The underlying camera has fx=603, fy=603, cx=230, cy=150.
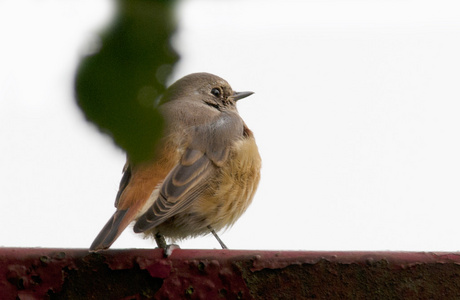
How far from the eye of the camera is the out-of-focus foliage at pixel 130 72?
1.70ft

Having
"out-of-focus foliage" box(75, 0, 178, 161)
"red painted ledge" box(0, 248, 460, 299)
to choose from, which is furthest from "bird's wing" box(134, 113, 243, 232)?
"out-of-focus foliage" box(75, 0, 178, 161)

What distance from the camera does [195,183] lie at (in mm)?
3920

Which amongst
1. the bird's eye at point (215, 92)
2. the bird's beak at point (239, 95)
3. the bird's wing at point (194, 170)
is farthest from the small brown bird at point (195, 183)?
the bird's beak at point (239, 95)

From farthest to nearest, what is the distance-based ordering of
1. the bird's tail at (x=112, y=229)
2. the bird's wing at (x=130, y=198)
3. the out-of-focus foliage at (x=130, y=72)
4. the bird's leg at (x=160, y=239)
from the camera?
the bird's leg at (x=160, y=239), the bird's wing at (x=130, y=198), the bird's tail at (x=112, y=229), the out-of-focus foliage at (x=130, y=72)

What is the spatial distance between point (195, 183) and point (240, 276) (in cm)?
189

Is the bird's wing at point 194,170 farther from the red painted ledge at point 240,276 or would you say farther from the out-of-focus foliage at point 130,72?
the out-of-focus foliage at point 130,72

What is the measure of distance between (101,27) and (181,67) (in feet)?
0.25

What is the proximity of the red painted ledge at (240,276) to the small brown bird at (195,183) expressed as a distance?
92cm

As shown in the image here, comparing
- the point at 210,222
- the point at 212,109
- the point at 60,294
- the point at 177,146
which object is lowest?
the point at 60,294

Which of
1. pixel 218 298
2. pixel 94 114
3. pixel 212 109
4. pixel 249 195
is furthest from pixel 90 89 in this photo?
pixel 212 109

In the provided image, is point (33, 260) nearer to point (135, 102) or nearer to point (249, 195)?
point (135, 102)

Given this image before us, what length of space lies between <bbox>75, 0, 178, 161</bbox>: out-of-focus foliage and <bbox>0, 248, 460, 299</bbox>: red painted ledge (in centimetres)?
157

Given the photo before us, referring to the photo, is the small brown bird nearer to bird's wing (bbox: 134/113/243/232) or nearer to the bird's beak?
bird's wing (bbox: 134/113/243/232)

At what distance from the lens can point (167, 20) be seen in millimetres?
524
